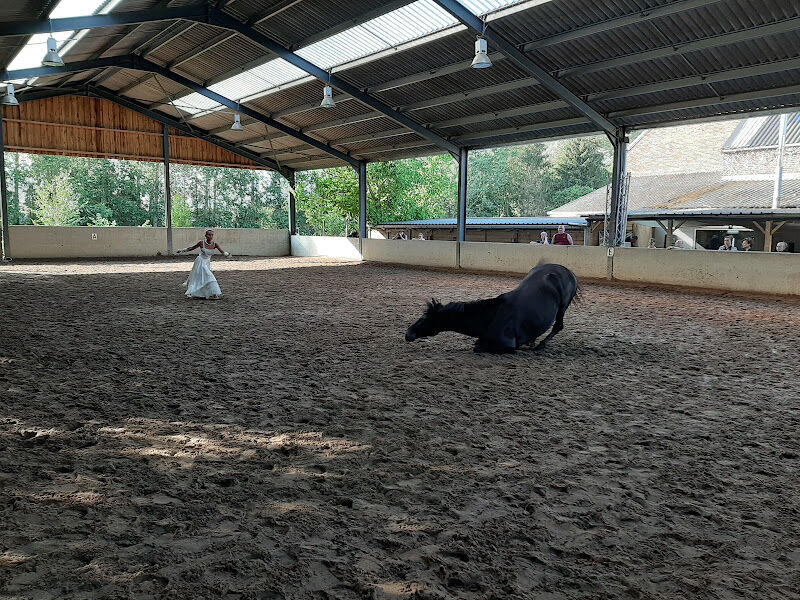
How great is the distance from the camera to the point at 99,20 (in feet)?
46.4

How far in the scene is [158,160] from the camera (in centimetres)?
2755

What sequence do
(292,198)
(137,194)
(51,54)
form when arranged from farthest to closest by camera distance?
1. (137,194)
2. (292,198)
3. (51,54)

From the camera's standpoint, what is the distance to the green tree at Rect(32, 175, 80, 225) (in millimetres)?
42062

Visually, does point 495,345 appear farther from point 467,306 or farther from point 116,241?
point 116,241

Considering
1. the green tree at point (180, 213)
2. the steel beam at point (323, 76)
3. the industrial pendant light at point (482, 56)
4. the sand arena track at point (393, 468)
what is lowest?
the sand arena track at point (393, 468)

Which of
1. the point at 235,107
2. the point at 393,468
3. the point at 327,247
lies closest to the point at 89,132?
the point at 235,107

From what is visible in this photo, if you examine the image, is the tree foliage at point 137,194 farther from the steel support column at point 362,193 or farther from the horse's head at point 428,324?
the horse's head at point 428,324

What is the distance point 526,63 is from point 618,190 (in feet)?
15.4

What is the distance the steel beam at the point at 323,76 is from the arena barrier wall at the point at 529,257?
3.79 meters

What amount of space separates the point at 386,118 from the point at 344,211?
1238 centimetres

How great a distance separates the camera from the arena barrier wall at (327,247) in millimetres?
27312

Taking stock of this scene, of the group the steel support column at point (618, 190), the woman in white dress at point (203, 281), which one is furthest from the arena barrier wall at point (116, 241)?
the steel support column at point (618, 190)

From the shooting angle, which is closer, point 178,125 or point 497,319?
point 497,319

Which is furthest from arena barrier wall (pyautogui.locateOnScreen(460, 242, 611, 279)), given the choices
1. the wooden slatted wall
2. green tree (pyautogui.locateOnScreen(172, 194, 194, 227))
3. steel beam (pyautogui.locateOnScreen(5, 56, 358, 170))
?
green tree (pyautogui.locateOnScreen(172, 194, 194, 227))
